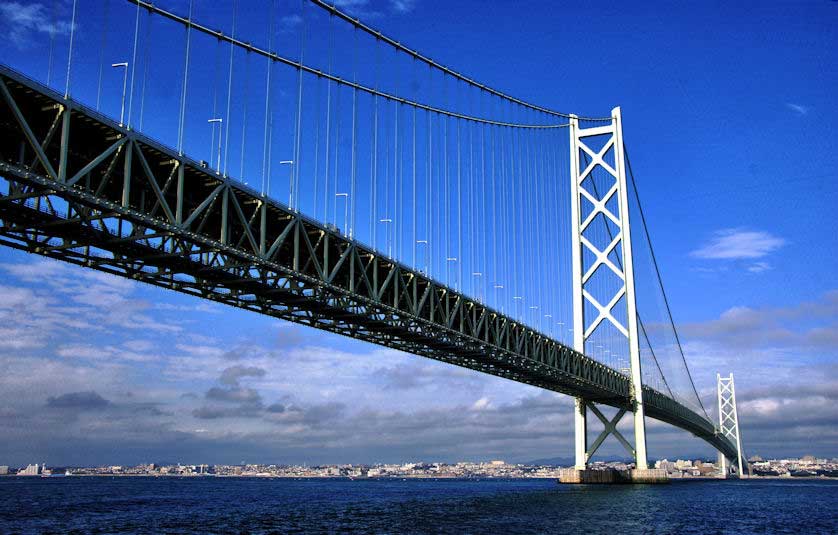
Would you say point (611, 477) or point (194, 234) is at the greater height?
point (194, 234)

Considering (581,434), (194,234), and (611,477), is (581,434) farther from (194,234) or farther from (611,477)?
Answer: (194,234)

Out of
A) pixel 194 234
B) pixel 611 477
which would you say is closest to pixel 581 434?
pixel 611 477

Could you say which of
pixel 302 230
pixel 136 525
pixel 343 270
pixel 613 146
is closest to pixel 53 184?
pixel 302 230

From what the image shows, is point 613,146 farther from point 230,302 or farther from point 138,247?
point 138,247

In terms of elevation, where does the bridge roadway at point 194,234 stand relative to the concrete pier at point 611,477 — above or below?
above

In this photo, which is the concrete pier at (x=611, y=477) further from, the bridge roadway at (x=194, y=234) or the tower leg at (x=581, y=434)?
the bridge roadway at (x=194, y=234)

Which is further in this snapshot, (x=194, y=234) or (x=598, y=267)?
(x=598, y=267)
